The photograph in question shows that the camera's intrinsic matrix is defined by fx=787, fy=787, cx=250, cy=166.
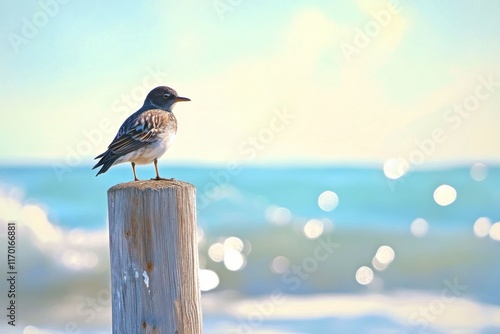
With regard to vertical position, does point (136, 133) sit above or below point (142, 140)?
above

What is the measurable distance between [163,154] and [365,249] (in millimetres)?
9231

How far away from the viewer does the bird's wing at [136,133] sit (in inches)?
279

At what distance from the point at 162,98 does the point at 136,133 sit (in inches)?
40.4

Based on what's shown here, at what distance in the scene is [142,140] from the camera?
7.13m

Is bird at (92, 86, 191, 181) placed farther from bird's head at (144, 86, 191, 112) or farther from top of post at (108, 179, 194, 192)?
top of post at (108, 179, 194, 192)

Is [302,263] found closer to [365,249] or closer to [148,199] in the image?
[365,249]

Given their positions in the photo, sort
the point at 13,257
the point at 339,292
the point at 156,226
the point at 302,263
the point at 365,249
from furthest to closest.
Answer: the point at 365,249, the point at 302,263, the point at 339,292, the point at 13,257, the point at 156,226

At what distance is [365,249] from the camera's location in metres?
15.8

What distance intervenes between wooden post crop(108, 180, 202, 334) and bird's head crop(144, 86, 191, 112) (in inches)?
154

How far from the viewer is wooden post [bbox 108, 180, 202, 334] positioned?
4.18 meters

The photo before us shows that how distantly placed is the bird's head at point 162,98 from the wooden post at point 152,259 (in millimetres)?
3907

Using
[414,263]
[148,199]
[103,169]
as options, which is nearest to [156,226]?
[148,199]

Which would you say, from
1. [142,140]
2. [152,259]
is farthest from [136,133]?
[152,259]

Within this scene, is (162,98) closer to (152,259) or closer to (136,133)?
(136,133)
